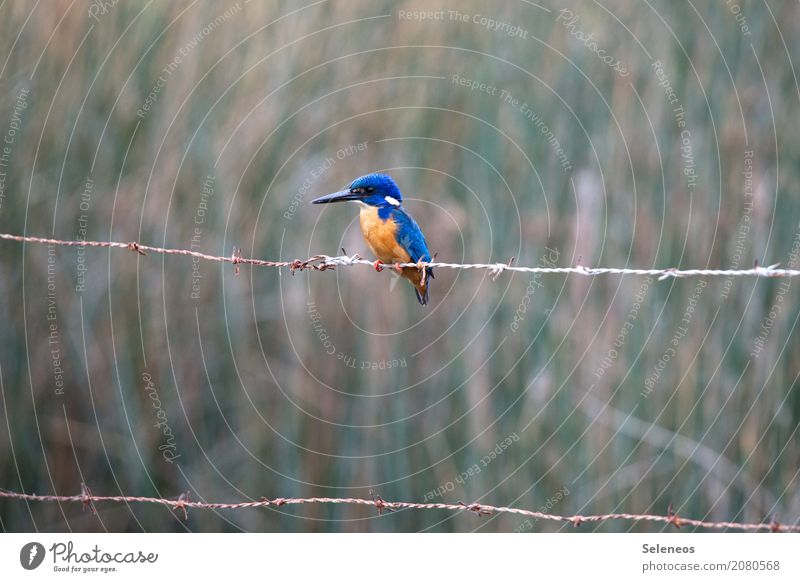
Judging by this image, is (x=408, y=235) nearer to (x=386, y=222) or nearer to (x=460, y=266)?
(x=386, y=222)

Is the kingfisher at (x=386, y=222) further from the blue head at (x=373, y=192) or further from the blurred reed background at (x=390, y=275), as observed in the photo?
the blurred reed background at (x=390, y=275)

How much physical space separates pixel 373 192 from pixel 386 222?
13 cm

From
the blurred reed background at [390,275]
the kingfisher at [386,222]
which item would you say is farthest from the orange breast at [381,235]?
the blurred reed background at [390,275]

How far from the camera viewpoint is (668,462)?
4492 mm

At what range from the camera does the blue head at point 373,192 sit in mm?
3697

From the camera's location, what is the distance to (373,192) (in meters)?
3.72

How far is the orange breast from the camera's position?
3713 mm
